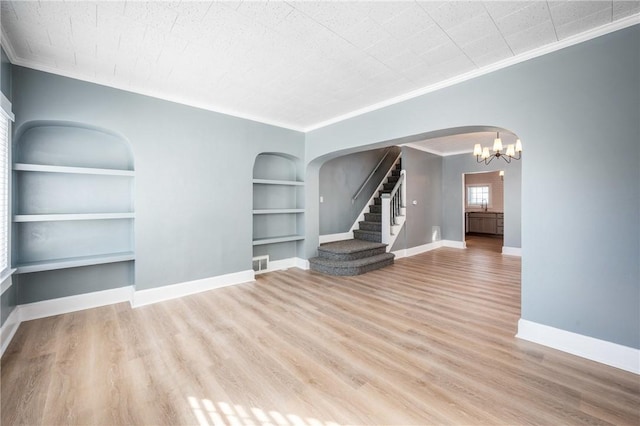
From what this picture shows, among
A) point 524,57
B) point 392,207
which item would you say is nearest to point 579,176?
point 524,57

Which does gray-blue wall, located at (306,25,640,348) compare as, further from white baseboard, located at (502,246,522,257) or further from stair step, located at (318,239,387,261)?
white baseboard, located at (502,246,522,257)

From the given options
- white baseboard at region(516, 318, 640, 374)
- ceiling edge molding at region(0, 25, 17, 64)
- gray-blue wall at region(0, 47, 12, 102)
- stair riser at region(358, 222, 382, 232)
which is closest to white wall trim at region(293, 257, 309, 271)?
stair riser at region(358, 222, 382, 232)

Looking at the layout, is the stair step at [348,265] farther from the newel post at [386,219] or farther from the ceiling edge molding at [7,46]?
the ceiling edge molding at [7,46]

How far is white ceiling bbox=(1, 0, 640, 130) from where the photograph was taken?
209 cm

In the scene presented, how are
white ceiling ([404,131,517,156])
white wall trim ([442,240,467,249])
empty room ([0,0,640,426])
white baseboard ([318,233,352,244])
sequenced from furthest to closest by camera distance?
white wall trim ([442,240,467,249]) → white baseboard ([318,233,352,244]) → white ceiling ([404,131,517,156]) → empty room ([0,0,640,426])

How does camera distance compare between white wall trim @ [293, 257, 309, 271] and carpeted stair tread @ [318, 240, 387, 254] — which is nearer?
carpeted stair tread @ [318, 240, 387, 254]

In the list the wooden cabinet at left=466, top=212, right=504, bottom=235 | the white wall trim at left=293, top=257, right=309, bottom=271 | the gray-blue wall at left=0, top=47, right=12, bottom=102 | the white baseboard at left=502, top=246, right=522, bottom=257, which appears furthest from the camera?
the wooden cabinet at left=466, top=212, right=504, bottom=235

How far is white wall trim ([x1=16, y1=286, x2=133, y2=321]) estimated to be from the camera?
3.13m

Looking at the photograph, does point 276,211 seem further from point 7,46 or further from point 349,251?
point 7,46

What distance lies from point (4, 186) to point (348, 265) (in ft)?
15.1

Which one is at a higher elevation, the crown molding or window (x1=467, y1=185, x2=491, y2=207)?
the crown molding

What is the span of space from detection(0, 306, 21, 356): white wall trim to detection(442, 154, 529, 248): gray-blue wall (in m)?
9.02

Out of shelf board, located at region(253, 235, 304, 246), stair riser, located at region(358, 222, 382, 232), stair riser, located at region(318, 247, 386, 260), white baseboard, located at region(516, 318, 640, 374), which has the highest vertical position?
stair riser, located at region(358, 222, 382, 232)

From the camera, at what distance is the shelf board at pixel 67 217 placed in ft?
9.58
